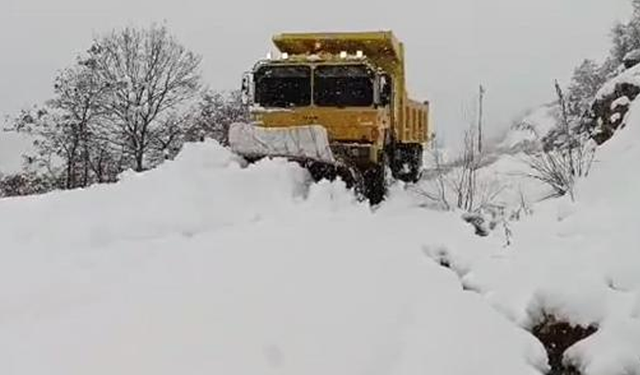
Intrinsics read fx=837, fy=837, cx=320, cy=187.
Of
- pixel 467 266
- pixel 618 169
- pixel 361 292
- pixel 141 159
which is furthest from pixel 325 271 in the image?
pixel 141 159

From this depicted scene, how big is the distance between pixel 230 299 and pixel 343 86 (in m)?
10.7

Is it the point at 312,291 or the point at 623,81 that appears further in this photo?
the point at 623,81

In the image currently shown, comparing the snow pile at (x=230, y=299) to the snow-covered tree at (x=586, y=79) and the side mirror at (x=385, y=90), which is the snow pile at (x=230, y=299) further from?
the snow-covered tree at (x=586, y=79)

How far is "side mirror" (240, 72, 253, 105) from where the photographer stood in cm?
1567

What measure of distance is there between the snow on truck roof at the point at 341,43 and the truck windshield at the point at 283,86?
2.10 metres

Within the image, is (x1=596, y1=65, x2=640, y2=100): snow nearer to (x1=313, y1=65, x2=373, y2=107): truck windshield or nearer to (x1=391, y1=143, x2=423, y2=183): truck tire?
(x1=391, y1=143, x2=423, y2=183): truck tire

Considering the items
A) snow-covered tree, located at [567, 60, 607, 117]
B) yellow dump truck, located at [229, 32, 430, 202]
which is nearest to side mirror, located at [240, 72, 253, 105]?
yellow dump truck, located at [229, 32, 430, 202]

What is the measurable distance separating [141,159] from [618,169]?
29.8 metres

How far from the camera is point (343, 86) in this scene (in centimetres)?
1596

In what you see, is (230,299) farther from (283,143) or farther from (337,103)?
(337,103)

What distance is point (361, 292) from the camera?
6.12 m

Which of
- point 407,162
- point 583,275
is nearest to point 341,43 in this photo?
point 407,162

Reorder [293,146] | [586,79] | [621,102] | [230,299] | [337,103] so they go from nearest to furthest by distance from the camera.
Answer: [230,299], [293,146], [621,102], [337,103], [586,79]

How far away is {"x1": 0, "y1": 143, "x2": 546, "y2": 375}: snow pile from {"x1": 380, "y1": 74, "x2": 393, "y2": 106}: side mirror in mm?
6124
